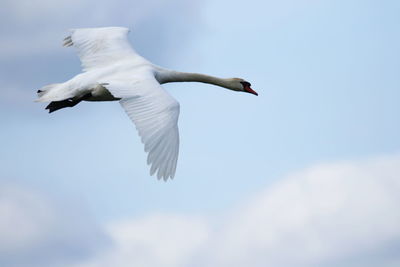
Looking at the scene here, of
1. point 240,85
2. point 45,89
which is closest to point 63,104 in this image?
point 45,89

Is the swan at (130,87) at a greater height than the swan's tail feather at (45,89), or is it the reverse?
the swan at (130,87)

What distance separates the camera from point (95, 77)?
20.1 m

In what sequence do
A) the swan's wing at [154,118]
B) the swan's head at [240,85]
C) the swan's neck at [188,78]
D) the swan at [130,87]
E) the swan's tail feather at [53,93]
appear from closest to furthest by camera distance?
the swan's wing at [154,118] → the swan at [130,87] → the swan's tail feather at [53,93] → the swan's neck at [188,78] → the swan's head at [240,85]

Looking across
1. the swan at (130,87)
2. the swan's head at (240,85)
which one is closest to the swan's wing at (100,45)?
the swan at (130,87)

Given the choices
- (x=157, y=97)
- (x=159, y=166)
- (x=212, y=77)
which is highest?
(x=212, y=77)

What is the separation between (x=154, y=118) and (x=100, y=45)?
5.10 m

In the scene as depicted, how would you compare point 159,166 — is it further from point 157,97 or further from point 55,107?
point 55,107

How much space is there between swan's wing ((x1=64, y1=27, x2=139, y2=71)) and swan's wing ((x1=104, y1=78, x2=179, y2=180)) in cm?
259

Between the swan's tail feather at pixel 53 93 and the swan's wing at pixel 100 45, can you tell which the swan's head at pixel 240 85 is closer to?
the swan's wing at pixel 100 45

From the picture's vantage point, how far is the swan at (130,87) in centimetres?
1755

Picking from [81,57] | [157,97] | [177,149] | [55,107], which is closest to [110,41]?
[81,57]

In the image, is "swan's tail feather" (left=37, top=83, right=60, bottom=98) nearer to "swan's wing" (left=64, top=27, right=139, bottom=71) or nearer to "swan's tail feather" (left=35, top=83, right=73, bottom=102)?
"swan's tail feather" (left=35, top=83, right=73, bottom=102)

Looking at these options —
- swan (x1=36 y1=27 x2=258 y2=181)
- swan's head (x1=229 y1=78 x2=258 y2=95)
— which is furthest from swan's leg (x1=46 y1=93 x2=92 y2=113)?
swan's head (x1=229 y1=78 x2=258 y2=95)

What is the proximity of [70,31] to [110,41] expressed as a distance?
3.94 feet
